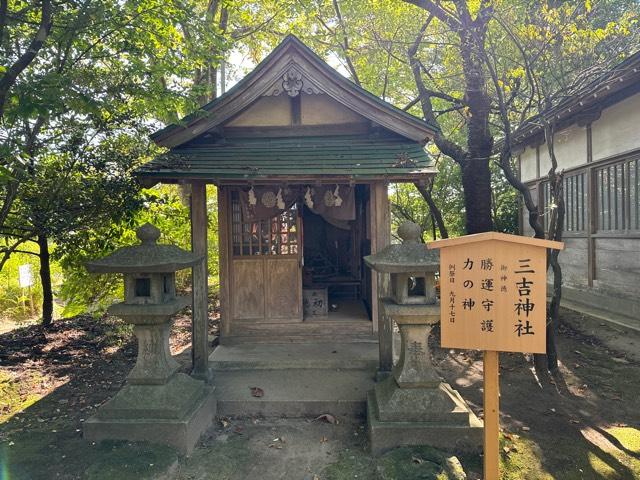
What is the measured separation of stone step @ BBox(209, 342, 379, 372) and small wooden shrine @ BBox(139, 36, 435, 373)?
1.20ft

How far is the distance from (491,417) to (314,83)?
546 cm

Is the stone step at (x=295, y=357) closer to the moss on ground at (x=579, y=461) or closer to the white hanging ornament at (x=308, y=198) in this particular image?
the moss on ground at (x=579, y=461)

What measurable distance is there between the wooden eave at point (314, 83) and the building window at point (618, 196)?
5577 mm

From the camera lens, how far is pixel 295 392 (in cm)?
530

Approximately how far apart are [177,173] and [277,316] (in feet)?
10.7

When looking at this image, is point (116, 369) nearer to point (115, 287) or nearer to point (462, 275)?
point (115, 287)

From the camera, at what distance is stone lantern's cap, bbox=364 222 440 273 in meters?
4.38

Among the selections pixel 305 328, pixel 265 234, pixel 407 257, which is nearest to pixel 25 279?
pixel 265 234

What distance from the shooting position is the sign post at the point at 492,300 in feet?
11.1

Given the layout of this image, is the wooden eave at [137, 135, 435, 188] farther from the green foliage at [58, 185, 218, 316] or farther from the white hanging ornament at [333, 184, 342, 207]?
the green foliage at [58, 185, 218, 316]

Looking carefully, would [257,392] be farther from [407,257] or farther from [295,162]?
[295,162]

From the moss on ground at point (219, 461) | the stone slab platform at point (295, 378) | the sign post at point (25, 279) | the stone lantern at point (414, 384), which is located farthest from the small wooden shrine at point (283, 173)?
the sign post at point (25, 279)

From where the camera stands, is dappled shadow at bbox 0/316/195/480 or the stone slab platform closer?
dappled shadow at bbox 0/316/195/480

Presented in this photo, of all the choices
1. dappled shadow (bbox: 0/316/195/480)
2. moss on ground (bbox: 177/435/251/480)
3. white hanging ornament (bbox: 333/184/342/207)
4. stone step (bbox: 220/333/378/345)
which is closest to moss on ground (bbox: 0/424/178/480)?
dappled shadow (bbox: 0/316/195/480)
